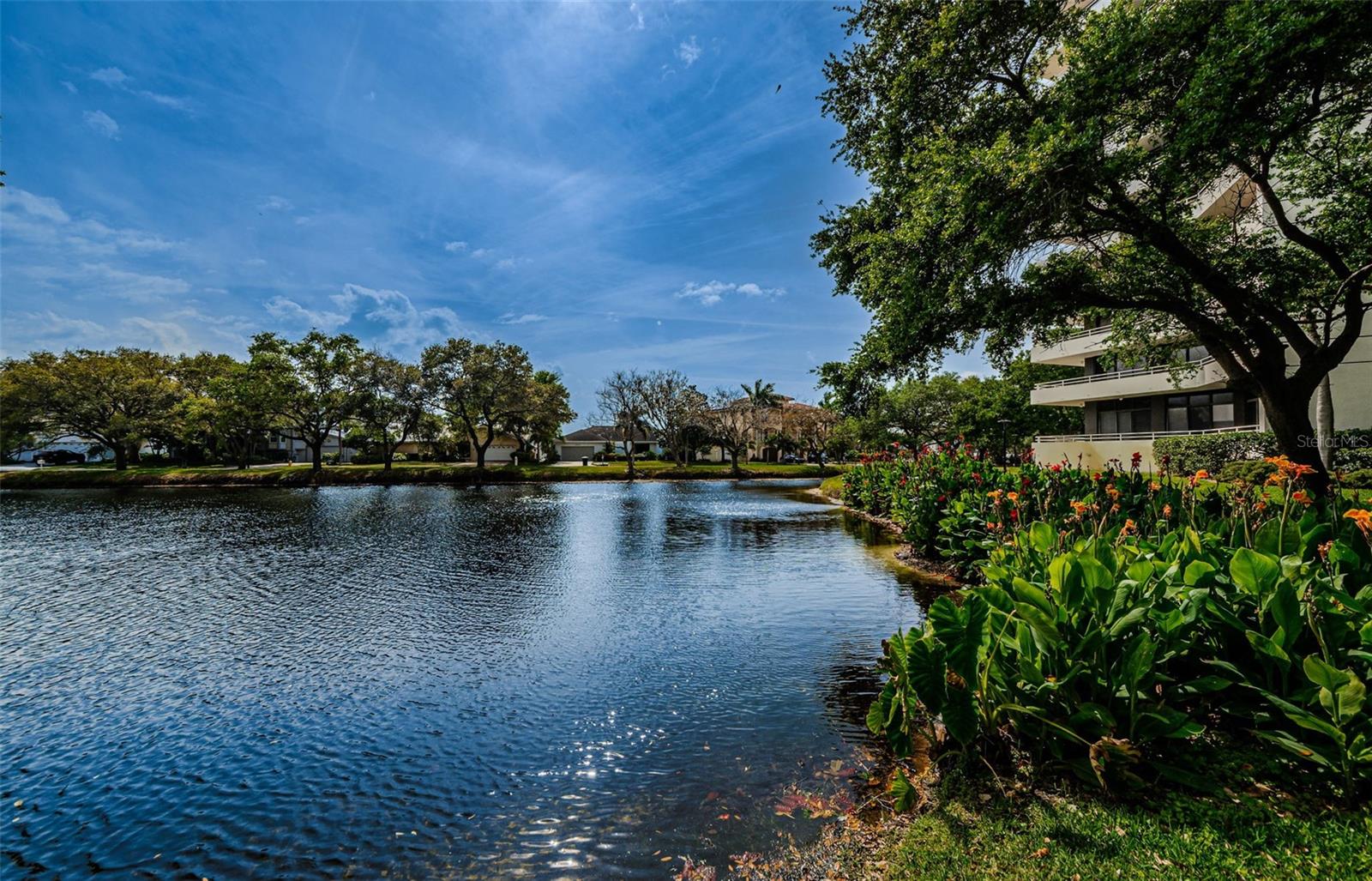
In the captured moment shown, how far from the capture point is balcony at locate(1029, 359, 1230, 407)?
22.6m

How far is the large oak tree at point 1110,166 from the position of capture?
7.32m

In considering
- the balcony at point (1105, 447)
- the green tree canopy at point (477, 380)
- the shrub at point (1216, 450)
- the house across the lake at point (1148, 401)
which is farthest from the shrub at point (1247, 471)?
the green tree canopy at point (477, 380)

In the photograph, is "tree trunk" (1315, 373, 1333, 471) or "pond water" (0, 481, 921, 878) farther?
"tree trunk" (1315, 373, 1333, 471)

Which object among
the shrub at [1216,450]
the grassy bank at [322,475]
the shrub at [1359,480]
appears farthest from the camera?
the grassy bank at [322,475]

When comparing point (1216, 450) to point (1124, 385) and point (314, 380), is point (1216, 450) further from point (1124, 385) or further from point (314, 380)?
point (314, 380)

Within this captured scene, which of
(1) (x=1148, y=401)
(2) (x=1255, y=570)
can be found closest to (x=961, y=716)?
(2) (x=1255, y=570)

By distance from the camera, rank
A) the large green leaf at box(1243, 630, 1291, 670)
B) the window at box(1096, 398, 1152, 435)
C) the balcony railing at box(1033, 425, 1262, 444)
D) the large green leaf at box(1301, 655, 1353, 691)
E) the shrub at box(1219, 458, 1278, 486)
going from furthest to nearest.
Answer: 1. the window at box(1096, 398, 1152, 435)
2. the balcony railing at box(1033, 425, 1262, 444)
3. the shrub at box(1219, 458, 1278, 486)
4. the large green leaf at box(1243, 630, 1291, 670)
5. the large green leaf at box(1301, 655, 1353, 691)

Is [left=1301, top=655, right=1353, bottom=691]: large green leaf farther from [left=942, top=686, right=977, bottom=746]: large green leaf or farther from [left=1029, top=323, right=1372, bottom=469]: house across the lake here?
[left=1029, top=323, right=1372, bottom=469]: house across the lake

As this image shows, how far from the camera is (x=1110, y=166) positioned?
7.90 meters

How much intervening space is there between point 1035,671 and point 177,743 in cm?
670

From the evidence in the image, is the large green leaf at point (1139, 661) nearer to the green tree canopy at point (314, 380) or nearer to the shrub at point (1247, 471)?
the shrub at point (1247, 471)

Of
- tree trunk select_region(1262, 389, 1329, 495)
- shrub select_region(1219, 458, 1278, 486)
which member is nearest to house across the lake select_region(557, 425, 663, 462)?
shrub select_region(1219, 458, 1278, 486)

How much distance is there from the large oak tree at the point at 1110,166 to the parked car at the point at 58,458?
7571 cm

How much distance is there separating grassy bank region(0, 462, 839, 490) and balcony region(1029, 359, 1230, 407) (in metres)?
20.8
